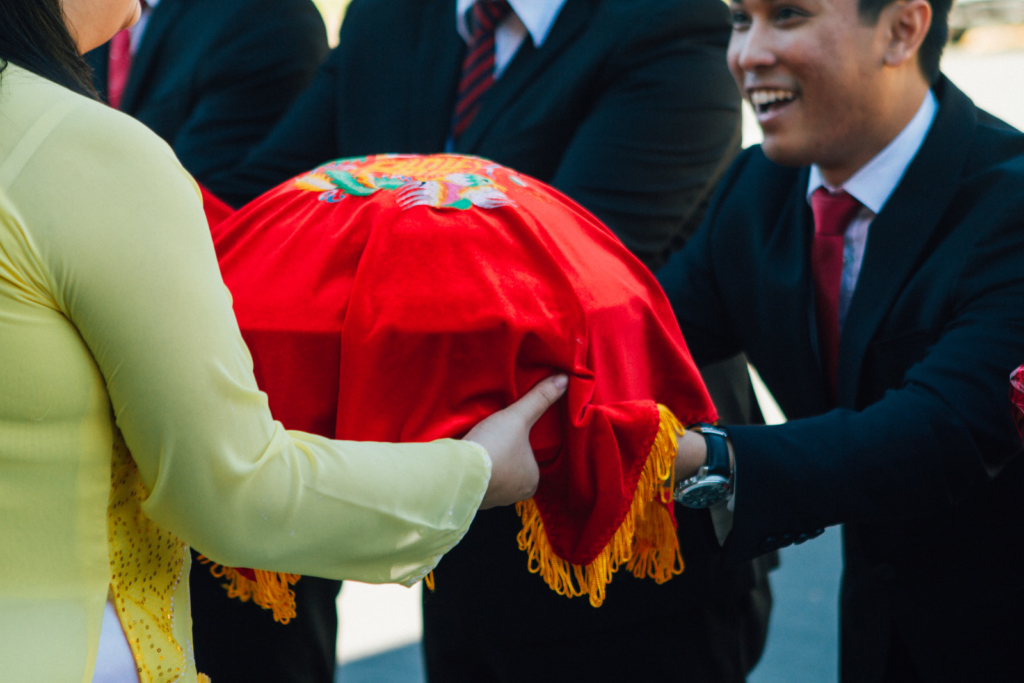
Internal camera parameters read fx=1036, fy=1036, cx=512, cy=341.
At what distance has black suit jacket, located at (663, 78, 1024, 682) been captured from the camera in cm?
150

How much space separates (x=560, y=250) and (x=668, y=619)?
0.73 metres

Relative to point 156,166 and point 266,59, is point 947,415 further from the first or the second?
point 266,59

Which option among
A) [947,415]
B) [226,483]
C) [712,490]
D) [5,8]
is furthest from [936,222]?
[5,8]

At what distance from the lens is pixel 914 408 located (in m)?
1.50

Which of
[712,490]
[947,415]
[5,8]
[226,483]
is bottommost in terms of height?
[712,490]

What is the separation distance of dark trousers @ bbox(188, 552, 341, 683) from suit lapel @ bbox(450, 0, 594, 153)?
91 cm

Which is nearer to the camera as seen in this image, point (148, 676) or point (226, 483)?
point (226, 483)

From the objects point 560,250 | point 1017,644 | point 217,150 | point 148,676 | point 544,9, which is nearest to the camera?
point 148,676

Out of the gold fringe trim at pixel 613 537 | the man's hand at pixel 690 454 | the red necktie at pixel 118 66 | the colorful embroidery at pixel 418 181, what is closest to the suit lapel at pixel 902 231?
the man's hand at pixel 690 454

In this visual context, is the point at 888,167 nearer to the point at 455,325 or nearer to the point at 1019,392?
the point at 1019,392

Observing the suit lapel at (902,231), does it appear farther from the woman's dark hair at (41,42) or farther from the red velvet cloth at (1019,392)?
the woman's dark hair at (41,42)

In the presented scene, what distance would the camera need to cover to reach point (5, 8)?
0.91m

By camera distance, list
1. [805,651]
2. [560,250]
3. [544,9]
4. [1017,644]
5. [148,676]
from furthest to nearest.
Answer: [805,651] → [544,9] → [1017,644] → [560,250] → [148,676]

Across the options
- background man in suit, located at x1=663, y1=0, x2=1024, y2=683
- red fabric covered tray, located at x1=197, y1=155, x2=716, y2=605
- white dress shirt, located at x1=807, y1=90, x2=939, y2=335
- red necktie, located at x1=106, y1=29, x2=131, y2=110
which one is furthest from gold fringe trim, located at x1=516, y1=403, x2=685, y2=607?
red necktie, located at x1=106, y1=29, x2=131, y2=110
